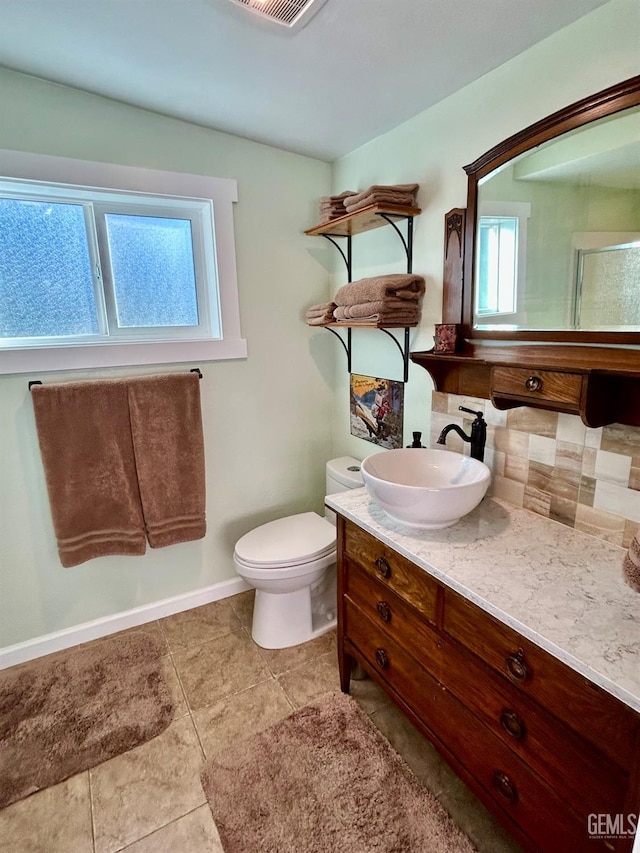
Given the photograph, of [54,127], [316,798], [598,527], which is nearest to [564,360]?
[598,527]

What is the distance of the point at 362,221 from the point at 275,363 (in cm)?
79

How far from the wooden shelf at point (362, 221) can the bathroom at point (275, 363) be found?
0.21ft

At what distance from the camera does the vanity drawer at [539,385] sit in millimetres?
1098

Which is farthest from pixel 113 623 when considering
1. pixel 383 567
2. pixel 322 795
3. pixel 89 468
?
pixel 383 567

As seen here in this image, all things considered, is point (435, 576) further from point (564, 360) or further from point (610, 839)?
point (564, 360)

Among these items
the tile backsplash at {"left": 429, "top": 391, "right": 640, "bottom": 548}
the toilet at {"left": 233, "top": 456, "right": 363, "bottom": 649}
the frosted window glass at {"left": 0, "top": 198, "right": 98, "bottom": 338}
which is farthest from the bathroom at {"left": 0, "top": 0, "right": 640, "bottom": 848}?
the toilet at {"left": 233, "top": 456, "right": 363, "bottom": 649}

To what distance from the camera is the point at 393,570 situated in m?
1.32

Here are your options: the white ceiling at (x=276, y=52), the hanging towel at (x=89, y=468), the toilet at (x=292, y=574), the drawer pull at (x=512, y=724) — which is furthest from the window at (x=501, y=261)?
the hanging towel at (x=89, y=468)

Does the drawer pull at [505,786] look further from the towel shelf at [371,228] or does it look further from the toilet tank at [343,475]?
the towel shelf at [371,228]

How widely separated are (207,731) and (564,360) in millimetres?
1723

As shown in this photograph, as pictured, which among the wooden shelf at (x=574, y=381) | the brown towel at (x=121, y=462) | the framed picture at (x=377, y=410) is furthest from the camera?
the framed picture at (x=377, y=410)

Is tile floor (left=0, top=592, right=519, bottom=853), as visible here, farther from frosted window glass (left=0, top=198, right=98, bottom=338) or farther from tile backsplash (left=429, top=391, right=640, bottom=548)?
frosted window glass (left=0, top=198, right=98, bottom=338)

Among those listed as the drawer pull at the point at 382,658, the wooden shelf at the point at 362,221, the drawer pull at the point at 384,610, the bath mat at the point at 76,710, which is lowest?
the bath mat at the point at 76,710

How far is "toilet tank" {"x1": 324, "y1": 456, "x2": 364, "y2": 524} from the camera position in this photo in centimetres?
209
